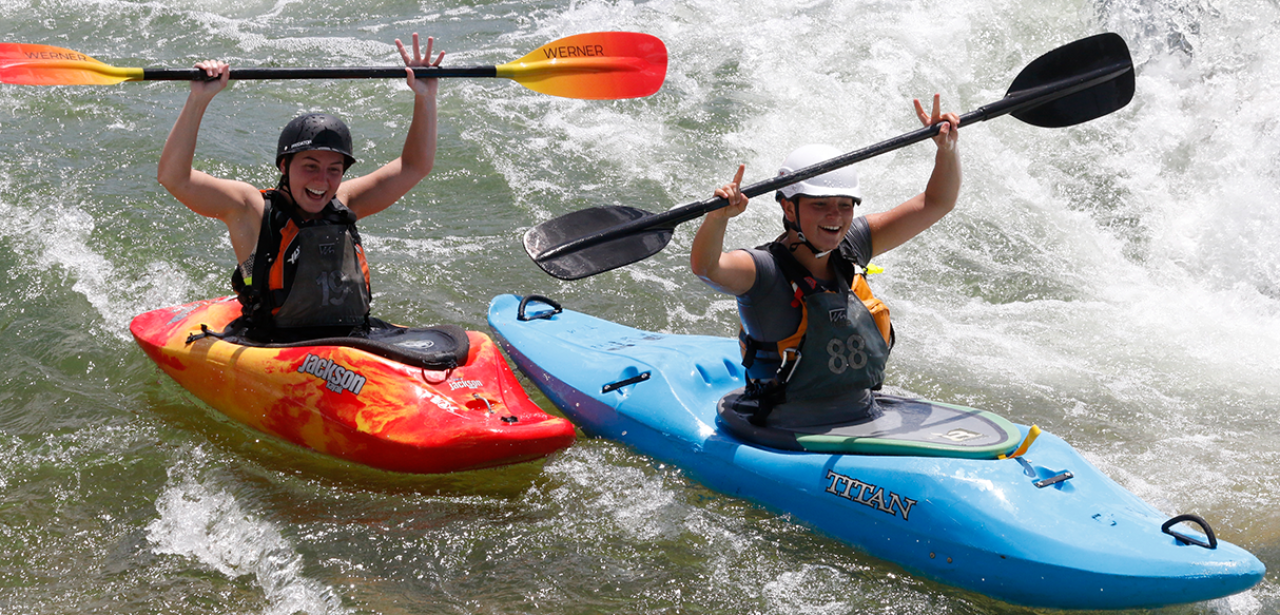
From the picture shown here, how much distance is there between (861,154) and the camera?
136 inches

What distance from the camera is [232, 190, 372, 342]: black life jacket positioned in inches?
157

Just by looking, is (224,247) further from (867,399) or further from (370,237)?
(867,399)

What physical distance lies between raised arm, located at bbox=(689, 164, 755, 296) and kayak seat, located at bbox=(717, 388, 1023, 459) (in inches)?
21.8

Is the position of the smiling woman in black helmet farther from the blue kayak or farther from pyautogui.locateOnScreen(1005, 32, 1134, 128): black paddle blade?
pyautogui.locateOnScreen(1005, 32, 1134, 128): black paddle blade

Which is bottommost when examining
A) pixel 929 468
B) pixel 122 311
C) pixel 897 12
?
pixel 122 311

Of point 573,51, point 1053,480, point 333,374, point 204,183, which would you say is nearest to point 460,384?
point 333,374

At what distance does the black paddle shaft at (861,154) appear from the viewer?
3.30 m

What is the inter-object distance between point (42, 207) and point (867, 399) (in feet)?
16.2

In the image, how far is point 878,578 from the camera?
3246 millimetres

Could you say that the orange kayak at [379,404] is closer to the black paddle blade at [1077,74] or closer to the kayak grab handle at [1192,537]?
the kayak grab handle at [1192,537]

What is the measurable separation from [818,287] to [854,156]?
0.44 m

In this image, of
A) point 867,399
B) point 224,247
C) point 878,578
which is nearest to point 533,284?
point 224,247

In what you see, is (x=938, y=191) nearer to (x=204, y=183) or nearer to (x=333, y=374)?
(x=333, y=374)

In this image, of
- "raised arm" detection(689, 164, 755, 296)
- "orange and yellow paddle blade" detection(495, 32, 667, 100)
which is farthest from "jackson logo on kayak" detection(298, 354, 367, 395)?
"orange and yellow paddle blade" detection(495, 32, 667, 100)
